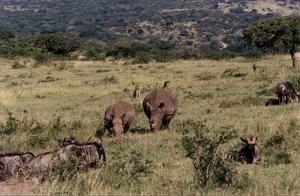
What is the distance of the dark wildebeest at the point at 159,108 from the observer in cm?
1358

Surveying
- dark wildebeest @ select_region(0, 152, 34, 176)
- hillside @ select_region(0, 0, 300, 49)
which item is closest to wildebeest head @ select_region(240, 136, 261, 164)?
dark wildebeest @ select_region(0, 152, 34, 176)

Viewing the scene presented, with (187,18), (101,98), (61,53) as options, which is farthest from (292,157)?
(187,18)

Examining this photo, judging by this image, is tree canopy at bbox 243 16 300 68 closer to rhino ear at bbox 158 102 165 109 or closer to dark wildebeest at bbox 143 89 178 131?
dark wildebeest at bbox 143 89 178 131

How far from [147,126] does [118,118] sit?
6.86 feet

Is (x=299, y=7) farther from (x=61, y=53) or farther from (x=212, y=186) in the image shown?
(x=212, y=186)

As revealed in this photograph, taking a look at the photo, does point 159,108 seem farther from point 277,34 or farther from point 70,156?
point 277,34

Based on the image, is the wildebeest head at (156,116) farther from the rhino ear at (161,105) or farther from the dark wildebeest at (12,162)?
the dark wildebeest at (12,162)

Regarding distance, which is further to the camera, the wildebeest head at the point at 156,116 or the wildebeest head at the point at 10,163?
the wildebeest head at the point at 156,116

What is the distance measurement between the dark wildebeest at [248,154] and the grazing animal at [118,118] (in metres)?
4.08

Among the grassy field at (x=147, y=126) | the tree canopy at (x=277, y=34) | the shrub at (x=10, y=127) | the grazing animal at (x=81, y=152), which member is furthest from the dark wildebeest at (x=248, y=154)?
the tree canopy at (x=277, y=34)

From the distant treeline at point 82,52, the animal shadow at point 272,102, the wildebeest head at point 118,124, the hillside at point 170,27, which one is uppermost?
the wildebeest head at point 118,124

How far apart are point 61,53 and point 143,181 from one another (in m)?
51.2

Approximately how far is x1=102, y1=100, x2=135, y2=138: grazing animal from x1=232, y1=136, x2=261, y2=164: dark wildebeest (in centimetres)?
408

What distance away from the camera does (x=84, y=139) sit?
43.7 ft
